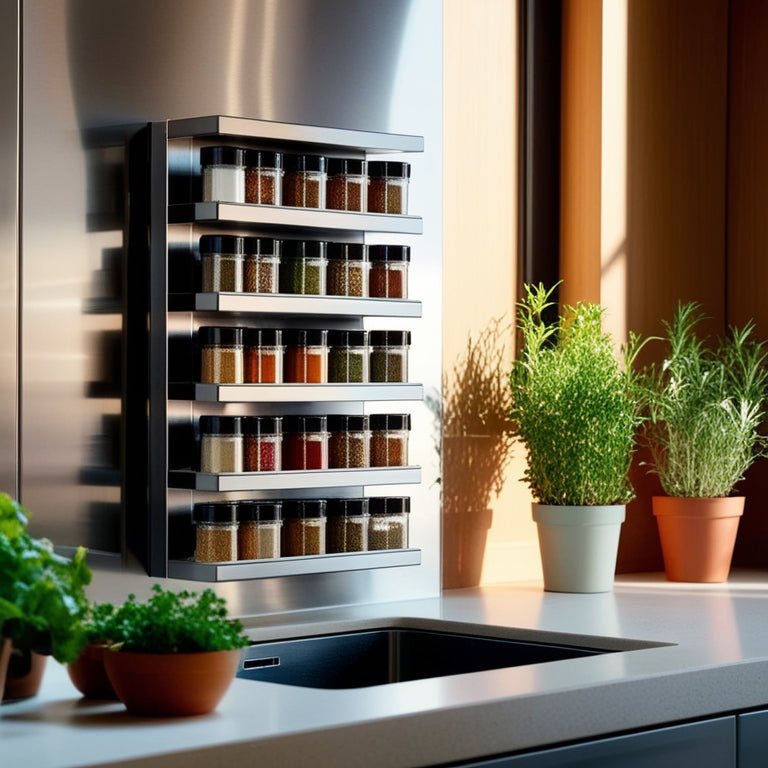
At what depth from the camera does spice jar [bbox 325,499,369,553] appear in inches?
93.0

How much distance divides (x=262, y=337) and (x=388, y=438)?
11.8 inches

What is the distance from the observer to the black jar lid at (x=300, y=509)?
2.32 meters

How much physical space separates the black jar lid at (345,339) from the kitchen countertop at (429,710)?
1.46 feet

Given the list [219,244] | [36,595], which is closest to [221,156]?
[219,244]

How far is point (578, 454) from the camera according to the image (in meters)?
2.69

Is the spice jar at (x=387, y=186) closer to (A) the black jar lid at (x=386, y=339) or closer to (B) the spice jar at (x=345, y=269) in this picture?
(B) the spice jar at (x=345, y=269)

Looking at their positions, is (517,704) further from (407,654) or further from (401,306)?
(401,306)

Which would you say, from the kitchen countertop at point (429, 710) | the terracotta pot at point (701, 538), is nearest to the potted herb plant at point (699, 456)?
the terracotta pot at point (701, 538)

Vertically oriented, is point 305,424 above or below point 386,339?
below

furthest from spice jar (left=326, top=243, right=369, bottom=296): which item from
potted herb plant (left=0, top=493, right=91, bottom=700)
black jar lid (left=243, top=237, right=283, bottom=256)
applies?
potted herb plant (left=0, top=493, right=91, bottom=700)

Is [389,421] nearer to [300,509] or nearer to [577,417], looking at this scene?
[300,509]

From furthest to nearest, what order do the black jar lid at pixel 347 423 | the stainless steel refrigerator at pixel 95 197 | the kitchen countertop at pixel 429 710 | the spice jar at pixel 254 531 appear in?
the black jar lid at pixel 347 423, the spice jar at pixel 254 531, the stainless steel refrigerator at pixel 95 197, the kitchen countertop at pixel 429 710

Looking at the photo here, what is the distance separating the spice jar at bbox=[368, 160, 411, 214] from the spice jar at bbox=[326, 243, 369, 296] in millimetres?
98

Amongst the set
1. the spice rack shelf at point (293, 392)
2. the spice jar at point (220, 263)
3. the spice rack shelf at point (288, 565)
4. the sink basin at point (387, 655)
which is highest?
the spice jar at point (220, 263)
